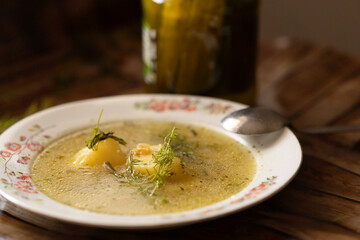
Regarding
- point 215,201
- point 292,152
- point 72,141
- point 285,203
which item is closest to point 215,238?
point 215,201

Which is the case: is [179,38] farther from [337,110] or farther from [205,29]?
[337,110]

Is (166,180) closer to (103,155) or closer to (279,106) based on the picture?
(103,155)

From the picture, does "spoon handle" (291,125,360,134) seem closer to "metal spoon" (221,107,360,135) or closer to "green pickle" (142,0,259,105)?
"metal spoon" (221,107,360,135)

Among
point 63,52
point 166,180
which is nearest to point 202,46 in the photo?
point 166,180

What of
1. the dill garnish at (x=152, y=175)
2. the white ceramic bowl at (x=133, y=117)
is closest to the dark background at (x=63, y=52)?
the white ceramic bowl at (x=133, y=117)

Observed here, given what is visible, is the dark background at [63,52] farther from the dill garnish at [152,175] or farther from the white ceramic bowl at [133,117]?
the dill garnish at [152,175]
